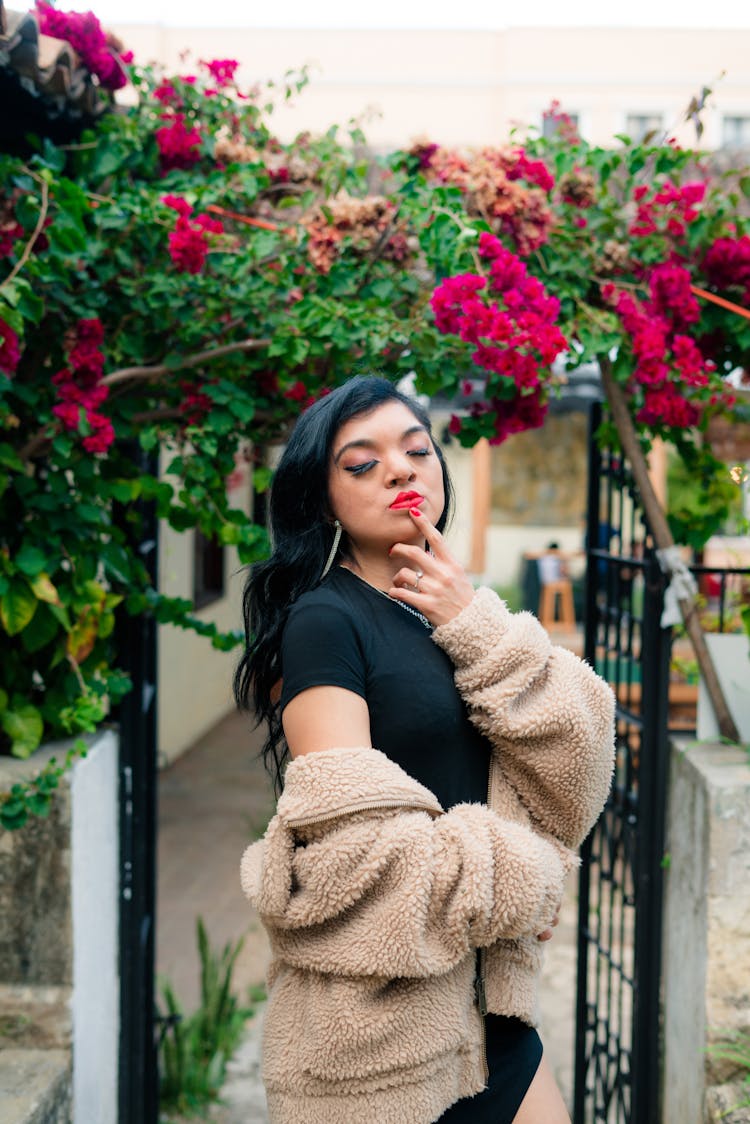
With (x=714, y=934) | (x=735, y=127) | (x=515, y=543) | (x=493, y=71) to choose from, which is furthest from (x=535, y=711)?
(x=735, y=127)

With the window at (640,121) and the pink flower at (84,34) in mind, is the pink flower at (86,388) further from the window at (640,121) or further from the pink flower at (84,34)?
the window at (640,121)

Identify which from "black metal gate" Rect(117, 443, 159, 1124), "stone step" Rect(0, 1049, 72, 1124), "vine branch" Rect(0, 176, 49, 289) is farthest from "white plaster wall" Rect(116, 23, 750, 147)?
"stone step" Rect(0, 1049, 72, 1124)

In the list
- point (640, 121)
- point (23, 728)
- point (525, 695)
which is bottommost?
point (23, 728)

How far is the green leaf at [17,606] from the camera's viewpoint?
2.32 meters

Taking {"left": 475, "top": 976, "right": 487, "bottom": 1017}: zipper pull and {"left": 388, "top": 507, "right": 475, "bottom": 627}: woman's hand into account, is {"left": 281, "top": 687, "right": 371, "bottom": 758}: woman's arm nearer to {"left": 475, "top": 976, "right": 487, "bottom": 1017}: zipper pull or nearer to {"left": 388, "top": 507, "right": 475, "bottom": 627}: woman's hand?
{"left": 388, "top": 507, "right": 475, "bottom": 627}: woman's hand

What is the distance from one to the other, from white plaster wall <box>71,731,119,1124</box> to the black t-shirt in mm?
1138

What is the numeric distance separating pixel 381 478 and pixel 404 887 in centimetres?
57

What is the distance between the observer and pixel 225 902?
5.23m

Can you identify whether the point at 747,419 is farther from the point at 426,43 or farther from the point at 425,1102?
the point at 426,43

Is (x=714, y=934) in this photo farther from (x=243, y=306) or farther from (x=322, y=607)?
(x=243, y=306)

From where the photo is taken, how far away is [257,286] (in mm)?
2469

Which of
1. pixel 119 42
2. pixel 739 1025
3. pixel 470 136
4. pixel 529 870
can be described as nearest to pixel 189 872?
pixel 739 1025

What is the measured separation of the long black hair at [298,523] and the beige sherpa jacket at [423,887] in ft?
0.81

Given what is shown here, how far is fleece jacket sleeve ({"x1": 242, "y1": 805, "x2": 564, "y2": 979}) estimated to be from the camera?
53.6 inches
